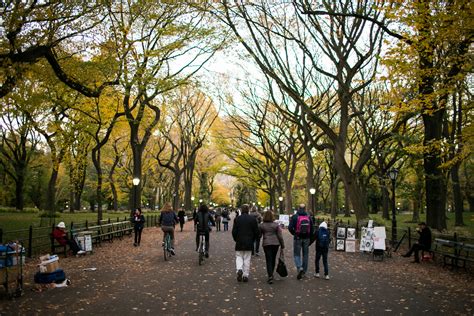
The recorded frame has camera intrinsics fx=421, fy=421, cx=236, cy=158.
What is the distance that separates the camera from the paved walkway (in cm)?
724

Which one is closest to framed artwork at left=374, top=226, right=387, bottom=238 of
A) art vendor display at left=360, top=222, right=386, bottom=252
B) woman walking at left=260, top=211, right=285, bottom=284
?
art vendor display at left=360, top=222, right=386, bottom=252

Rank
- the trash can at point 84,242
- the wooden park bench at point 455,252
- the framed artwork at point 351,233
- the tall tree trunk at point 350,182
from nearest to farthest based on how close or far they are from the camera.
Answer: the wooden park bench at point 455,252 < the trash can at point 84,242 < the framed artwork at point 351,233 < the tall tree trunk at point 350,182

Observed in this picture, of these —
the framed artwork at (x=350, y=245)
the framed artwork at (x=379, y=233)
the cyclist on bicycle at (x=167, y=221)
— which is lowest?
the framed artwork at (x=350, y=245)

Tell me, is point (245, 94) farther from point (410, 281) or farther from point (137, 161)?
point (410, 281)

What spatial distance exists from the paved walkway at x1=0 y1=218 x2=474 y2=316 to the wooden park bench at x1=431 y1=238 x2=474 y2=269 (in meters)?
0.41

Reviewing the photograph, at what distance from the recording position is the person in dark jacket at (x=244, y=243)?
9.77m

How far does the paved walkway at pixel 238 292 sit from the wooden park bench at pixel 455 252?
41 centimetres

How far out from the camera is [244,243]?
976 centimetres

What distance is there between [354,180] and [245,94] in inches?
662

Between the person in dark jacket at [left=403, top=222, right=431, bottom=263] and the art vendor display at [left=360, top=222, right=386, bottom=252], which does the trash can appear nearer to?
the art vendor display at [left=360, top=222, right=386, bottom=252]

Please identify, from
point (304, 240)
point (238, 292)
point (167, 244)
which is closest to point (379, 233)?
point (304, 240)

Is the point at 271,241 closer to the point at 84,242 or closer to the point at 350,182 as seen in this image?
the point at 84,242

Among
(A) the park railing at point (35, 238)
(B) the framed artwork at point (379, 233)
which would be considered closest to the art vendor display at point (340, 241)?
(B) the framed artwork at point (379, 233)

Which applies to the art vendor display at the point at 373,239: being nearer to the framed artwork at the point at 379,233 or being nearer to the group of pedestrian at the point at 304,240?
the framed artwork at the point at 379,233
